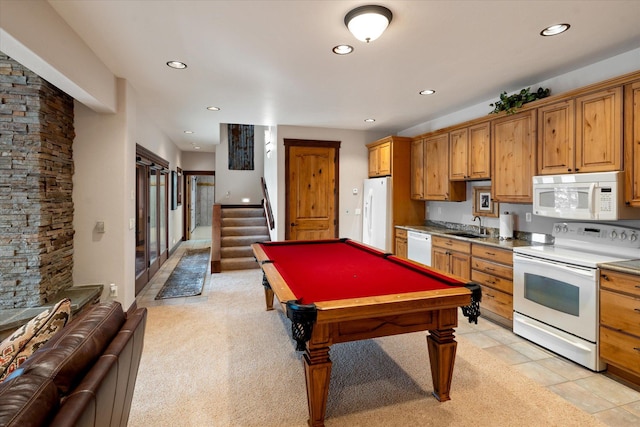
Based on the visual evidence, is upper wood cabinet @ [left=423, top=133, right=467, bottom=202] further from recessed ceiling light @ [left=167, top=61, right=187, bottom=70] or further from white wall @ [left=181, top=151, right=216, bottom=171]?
white wall @ [left=181, top=151, right=216, bottom=171]

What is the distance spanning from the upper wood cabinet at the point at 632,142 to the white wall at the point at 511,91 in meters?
0.36

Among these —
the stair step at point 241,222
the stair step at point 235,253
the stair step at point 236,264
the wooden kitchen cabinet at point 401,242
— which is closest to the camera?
the wooden kitchen cabinet at point 401,242

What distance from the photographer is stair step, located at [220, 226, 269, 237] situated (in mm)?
6754

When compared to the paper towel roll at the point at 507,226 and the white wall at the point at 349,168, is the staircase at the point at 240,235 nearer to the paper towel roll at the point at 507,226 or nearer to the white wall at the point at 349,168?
the white wall at the point at 349,168

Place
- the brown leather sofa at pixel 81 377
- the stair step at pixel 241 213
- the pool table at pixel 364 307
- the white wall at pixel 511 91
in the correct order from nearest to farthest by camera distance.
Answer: the brown leather sofa at pixel 81 377 → the pool table at pixel 364 307 → the white wall at pixel 511 91 → the stair step at pixel 241 213

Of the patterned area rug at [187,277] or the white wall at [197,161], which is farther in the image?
the white wall at [197,161]

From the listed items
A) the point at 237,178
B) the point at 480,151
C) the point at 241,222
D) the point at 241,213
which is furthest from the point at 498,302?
the point at 237,178

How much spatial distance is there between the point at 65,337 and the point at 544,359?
11.2 ft

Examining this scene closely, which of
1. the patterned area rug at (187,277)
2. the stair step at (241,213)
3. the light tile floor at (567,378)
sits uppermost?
the stair step at (241,213)

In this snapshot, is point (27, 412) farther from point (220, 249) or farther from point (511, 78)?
point (220, 249)

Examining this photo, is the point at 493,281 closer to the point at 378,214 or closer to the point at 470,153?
the point at 470,153

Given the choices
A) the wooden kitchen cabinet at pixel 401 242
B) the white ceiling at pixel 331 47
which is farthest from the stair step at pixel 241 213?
the wooden kitchen cabinet at pixel 401 242

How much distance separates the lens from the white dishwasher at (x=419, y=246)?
457 centimetres

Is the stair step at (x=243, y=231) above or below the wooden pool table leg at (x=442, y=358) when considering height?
above
